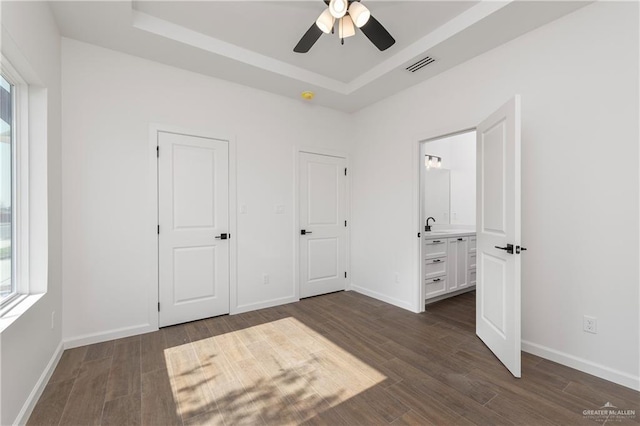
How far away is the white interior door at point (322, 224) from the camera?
4023 mm

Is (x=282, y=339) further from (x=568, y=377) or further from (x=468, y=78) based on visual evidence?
(x=468, y=78)

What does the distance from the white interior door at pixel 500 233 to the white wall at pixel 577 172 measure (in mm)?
280

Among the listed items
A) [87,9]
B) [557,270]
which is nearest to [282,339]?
[557,270]

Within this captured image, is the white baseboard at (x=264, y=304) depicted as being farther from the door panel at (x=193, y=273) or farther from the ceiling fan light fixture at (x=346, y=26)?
the ceiling fan light fixture at (x=346, y=26)

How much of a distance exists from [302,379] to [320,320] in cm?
114

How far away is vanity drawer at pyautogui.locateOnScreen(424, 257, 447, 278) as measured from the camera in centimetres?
368

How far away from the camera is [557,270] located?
7.59 feet

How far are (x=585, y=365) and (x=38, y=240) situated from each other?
416cm

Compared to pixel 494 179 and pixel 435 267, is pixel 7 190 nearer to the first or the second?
pixel 494 179

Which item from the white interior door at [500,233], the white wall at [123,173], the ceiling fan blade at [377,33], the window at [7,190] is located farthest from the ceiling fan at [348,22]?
the window at [7,190]

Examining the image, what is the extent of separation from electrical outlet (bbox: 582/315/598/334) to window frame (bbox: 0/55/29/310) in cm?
405

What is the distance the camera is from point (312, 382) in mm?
2033

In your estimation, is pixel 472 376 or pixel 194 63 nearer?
pixel 472 376

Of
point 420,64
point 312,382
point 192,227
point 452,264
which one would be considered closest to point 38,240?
point 192,227
